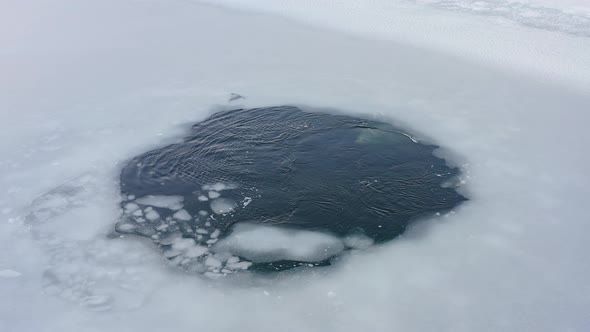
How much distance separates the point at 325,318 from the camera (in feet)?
12.6

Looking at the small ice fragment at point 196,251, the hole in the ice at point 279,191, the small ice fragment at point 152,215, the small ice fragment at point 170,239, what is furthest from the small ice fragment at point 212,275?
the small ice fragment at point 152,215

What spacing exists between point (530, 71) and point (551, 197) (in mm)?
2796

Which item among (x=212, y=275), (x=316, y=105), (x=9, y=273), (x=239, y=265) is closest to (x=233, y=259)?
(x=239, y=265)

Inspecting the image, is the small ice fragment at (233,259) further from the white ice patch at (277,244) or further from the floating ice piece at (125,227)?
the floating ice piece at (125,227)

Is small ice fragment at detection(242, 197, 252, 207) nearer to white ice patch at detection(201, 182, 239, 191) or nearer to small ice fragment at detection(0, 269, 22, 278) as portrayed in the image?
white ice patch at detection(201, 182, 239, 191)

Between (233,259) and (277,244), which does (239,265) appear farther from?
(277,244)

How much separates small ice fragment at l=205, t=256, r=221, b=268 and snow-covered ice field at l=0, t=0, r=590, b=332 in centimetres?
20

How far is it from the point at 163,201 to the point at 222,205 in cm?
55

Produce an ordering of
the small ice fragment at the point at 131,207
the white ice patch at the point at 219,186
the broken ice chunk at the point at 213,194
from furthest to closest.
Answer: the white ice patch at the point at 219,186 < the broken ice chunk at the point at 213,194 < the small ice fragment at the point at 131,207

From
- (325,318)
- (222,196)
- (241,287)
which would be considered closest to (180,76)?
(222,196)

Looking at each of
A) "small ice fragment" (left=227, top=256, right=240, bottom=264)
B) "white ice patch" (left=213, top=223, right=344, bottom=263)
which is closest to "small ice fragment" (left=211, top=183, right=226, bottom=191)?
"white ice patch" (left=213, top=223, right=344, bottom=263)

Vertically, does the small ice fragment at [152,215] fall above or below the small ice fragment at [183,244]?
above

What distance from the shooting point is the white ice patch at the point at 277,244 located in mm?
4367

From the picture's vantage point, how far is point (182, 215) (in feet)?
15.6
